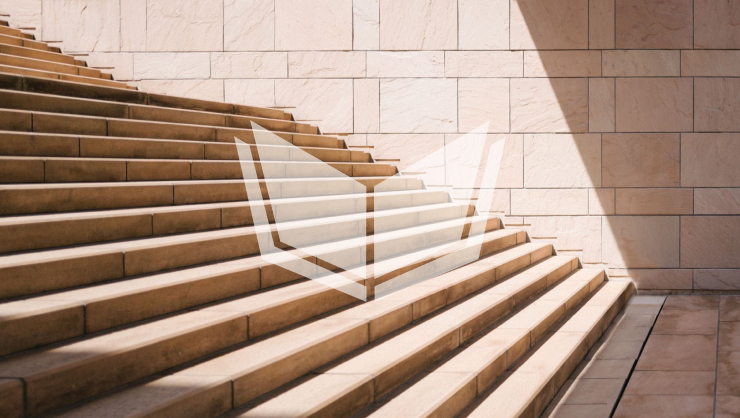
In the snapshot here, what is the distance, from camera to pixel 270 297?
386 centimetres

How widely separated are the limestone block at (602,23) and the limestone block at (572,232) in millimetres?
2689

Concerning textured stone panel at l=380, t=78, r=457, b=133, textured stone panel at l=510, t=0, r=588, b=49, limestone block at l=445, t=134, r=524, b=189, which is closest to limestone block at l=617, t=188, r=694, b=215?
limestone block at l=445, t=134, r=524, b=189

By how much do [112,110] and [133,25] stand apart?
4.71 metres

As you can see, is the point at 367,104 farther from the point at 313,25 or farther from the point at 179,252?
the point at 179,252

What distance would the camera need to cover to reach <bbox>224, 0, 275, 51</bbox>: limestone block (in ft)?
31.1

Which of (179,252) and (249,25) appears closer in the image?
(179,252)

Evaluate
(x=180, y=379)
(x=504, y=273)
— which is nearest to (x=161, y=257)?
(x=180, y=379)

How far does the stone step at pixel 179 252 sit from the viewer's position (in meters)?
2.97

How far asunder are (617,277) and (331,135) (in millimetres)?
4959

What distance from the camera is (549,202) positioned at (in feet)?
30.4

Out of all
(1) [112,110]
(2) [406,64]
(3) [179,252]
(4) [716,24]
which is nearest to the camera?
(3) [179,252]

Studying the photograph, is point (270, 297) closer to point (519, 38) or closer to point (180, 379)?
point (180, 379)

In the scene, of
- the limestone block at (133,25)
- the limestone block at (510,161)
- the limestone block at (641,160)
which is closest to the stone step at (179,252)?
the limestone block at (510,161)
